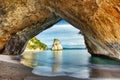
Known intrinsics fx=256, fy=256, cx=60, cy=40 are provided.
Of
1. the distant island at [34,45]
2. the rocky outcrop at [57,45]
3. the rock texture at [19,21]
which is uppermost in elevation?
the rock texture at [19,21]

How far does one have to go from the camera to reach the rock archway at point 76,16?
1538 centimetres

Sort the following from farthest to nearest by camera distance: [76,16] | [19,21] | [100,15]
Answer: [19,21], [76,16], [100,15]

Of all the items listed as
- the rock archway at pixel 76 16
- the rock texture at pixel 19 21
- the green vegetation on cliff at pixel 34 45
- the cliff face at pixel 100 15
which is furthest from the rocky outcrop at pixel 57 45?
the cliff face at pixel 100 15

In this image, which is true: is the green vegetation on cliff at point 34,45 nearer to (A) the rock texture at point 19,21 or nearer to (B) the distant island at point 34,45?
(B) the distant island at point 34,45

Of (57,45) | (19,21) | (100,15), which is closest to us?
(100,15)

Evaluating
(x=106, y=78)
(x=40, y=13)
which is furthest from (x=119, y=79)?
(x=40, y=13)

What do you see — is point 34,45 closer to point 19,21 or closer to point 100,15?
point 19,21

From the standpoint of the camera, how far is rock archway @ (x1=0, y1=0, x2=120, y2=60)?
1538cm

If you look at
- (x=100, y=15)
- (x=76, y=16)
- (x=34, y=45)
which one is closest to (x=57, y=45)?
(x=34, y=45)

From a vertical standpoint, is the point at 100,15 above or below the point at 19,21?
above

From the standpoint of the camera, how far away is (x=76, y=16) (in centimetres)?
1775

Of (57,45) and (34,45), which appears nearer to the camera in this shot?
(34,45)

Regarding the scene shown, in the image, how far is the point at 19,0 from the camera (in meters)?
21.2

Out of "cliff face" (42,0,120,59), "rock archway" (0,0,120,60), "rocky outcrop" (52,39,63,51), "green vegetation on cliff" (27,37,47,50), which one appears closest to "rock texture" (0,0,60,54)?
"rock archway" (0,0,120,60)
